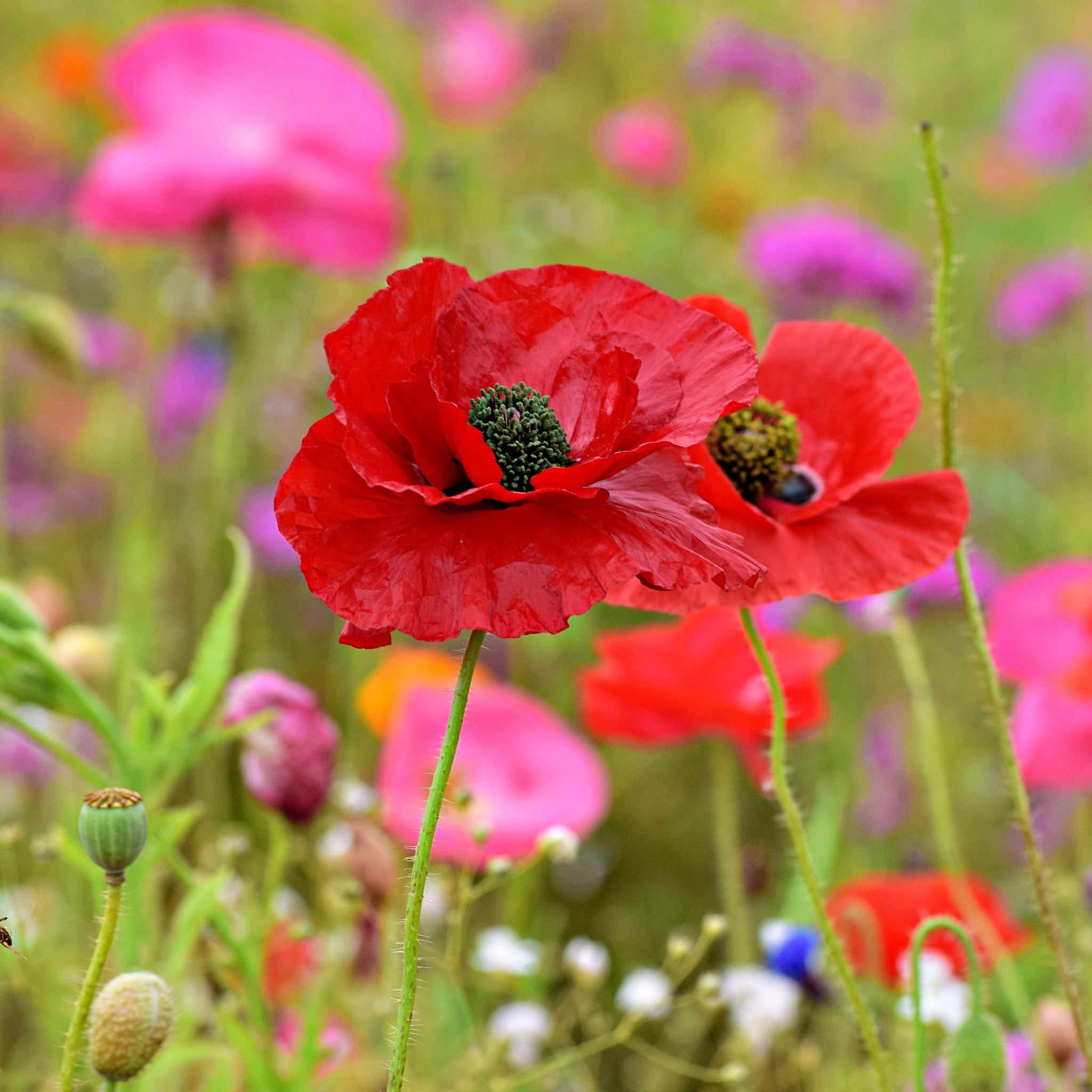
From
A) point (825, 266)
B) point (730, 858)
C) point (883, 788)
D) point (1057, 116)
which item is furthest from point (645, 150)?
point (730, 858)

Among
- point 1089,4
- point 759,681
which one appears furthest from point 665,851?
point 1089,4

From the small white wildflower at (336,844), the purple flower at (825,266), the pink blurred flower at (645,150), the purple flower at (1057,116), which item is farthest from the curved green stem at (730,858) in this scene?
the purple flower at (1057,116)

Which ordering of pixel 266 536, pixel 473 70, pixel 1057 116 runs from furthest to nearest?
pixel 1057 116 → pixel 473 70 → pixel 266 536

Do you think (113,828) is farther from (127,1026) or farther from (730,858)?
(730,858)

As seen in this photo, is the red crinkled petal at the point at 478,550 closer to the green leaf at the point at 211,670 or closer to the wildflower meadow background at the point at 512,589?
the wildflower meadow background at the point at 512,589

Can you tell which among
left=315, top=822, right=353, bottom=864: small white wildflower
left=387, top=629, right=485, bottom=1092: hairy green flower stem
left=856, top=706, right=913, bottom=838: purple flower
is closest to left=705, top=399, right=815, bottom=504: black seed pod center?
left=387, top=629, right=485, bottom=1092: hairy green flower stem
